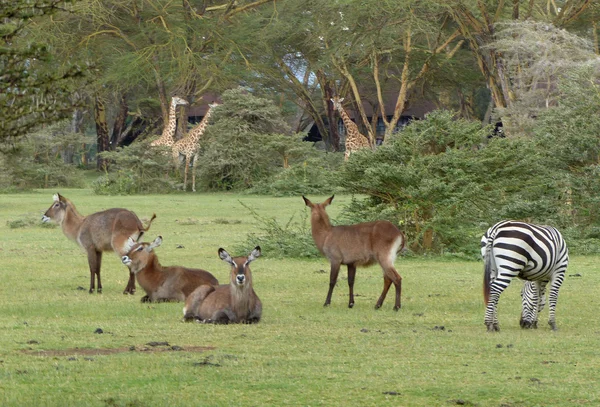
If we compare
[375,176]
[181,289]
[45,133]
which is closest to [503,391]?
[181,289]

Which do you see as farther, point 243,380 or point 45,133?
point 45,133

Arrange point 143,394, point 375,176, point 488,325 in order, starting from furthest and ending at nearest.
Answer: point 375,176
point 488,325
point 143,394

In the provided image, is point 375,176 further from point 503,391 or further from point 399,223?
point 503,391

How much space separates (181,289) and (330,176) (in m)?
6.27

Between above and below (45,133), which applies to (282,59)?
above

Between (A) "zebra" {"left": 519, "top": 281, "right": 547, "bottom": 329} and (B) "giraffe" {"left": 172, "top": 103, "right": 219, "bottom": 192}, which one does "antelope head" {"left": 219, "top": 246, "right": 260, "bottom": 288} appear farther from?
(B) "giraffe" {"left": 172, "top": 103, "right": 219, "bottom": 192}

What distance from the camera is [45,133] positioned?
47.9 meters

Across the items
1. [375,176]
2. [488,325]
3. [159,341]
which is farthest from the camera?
[375,176]

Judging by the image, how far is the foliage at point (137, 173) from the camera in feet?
126

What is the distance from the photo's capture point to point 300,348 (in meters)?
9.00

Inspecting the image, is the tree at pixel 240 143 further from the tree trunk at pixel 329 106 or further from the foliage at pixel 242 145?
the tree trunk at pixel 329 106

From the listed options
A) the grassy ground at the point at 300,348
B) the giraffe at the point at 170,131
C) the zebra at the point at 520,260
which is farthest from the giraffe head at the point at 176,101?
the zebra at the point at 520,260

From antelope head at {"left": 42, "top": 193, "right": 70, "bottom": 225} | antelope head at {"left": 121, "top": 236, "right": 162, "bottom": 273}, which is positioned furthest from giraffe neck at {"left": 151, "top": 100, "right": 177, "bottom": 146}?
antelope head at {"left": 121, "top": 236, "right": 162, "bottom": 273}

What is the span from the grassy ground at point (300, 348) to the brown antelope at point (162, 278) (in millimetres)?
203
